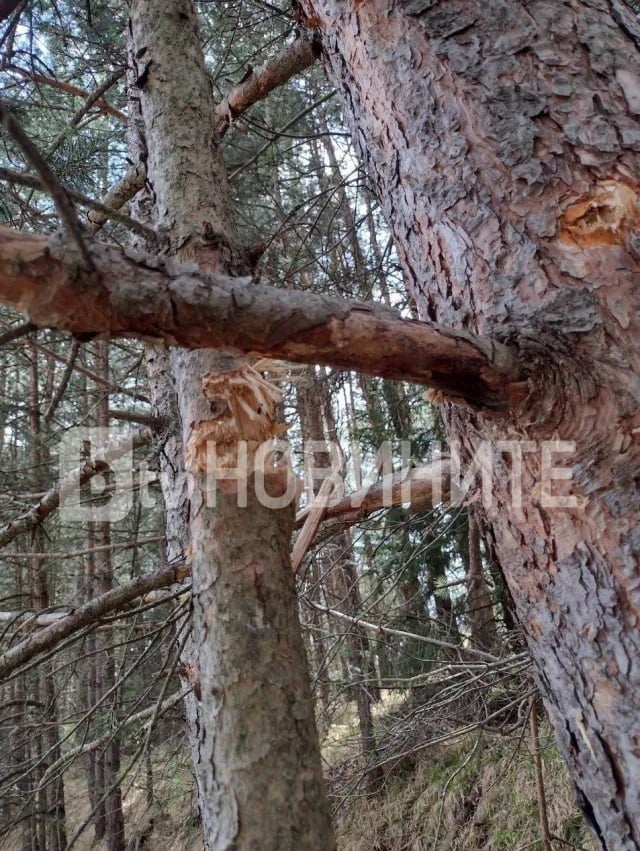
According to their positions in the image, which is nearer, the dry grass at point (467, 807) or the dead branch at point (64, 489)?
the dead branch at point (64, 489)

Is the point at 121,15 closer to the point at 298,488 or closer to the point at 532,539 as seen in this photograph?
the point at 298,488

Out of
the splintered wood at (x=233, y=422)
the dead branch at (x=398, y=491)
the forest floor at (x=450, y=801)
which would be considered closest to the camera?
the splintered wood at (x=233, y=422)

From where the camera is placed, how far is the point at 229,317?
831mm

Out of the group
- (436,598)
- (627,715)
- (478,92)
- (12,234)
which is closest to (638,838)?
(627,715)

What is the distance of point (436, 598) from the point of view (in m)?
6.93

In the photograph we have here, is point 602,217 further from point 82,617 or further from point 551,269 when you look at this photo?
point 82,617

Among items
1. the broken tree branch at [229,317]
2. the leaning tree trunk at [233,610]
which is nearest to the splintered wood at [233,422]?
the leaning tree trunk at [233,610]

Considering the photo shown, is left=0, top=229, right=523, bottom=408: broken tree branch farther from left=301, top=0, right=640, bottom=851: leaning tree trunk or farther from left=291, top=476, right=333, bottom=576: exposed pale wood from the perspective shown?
left=291, top=476, right=333, bottom=576: exposed pale wood

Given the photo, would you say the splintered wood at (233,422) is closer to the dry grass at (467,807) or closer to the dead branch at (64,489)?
the dead branch at (64,489)

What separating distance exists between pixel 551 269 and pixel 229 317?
25.2 inches

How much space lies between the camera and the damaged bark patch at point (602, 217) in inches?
44.6

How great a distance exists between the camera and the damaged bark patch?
1.13 m

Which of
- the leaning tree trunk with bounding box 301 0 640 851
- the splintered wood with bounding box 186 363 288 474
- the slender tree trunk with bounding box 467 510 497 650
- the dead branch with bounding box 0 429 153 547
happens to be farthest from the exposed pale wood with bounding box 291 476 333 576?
the slender tree trunk with bounding box 467 510 497 650

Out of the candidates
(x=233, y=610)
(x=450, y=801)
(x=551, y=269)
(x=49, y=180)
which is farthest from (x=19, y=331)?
(x=450, y=801)
